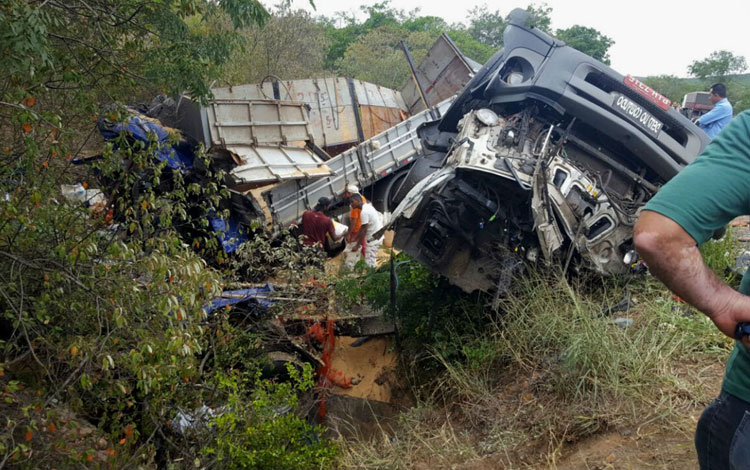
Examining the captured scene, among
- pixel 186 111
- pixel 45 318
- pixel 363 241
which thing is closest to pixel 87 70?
pixel 45 318

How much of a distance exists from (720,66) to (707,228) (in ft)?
101

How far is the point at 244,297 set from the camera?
543 cm

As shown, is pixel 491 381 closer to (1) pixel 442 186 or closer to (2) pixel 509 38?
(1) pixel 442 186

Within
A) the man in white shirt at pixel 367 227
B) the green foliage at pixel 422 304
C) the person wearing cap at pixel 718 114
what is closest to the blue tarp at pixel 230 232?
the man in white shirt at pixel 367 227

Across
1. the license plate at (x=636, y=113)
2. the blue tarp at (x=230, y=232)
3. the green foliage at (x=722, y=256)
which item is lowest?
the blue tarp at (x=230, y=232)

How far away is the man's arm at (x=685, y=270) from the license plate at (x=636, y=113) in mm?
4094

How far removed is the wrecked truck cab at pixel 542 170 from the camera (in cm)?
490

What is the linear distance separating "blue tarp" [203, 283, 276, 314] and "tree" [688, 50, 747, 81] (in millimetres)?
27994

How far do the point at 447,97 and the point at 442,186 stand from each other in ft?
29.8

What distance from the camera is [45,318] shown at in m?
3.45

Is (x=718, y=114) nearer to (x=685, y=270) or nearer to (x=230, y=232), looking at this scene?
(x=230, y=232)

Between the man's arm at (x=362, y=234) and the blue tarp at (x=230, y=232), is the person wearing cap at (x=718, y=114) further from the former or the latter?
the blue tarp at (x=230, y=232)

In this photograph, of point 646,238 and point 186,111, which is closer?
point 646,238

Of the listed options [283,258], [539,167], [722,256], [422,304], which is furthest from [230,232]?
[722,256]
